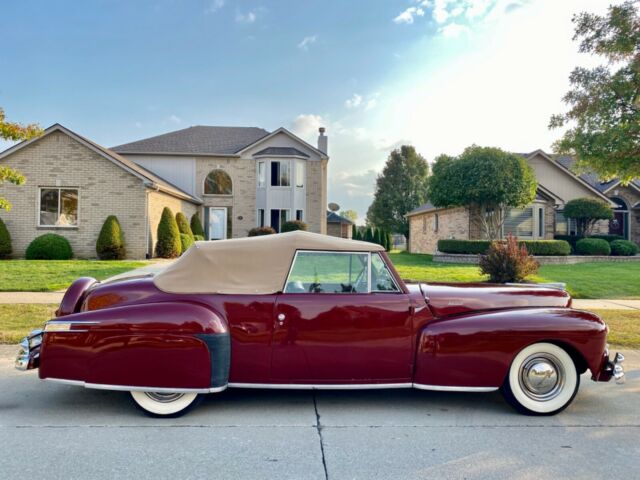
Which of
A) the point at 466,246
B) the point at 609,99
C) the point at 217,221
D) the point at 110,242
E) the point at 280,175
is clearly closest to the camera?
the point at 609,99

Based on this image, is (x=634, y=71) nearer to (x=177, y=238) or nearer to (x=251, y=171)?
(x=177, y=238)

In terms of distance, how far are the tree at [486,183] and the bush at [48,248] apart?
52.1 feet

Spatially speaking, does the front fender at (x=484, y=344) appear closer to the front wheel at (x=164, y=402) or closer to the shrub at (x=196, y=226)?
the front wheel at (x=164, y=402)

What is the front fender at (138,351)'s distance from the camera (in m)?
3.40

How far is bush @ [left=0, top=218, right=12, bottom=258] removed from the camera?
55.1 ft

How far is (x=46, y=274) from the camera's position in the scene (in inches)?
476

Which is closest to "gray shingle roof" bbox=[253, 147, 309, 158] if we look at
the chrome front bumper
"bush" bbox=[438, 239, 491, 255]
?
"bush" bbox=[438, 239, 491, 255]

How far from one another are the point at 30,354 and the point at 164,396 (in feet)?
3.58

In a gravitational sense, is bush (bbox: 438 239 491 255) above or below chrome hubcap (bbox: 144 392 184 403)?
above

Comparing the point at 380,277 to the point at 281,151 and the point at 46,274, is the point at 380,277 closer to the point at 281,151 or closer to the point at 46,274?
the point at 46,274

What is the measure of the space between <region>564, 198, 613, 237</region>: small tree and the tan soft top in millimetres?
22754

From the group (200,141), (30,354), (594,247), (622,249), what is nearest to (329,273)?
(30,354)

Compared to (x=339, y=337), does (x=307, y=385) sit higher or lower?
lower

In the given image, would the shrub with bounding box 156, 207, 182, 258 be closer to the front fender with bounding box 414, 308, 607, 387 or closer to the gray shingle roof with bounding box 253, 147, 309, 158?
the gray shingle roof with bounding box 253, 147, 309, 158
